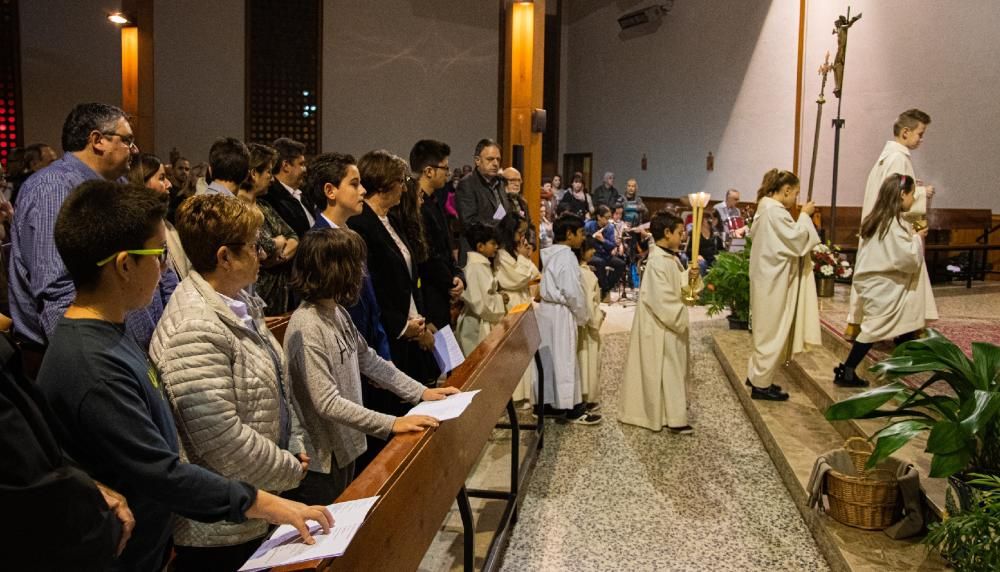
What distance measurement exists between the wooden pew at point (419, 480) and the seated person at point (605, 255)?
7.05 meters

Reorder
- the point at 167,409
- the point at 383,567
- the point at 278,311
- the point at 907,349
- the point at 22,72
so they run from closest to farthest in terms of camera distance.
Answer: the point at 167,409, the point at 383,567, the point at 907,349, the point at 278,311, the point at 22,72

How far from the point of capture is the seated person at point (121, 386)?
4.38 feet

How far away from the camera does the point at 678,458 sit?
14.9 feet

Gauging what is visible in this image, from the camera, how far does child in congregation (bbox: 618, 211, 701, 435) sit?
487 centimetres

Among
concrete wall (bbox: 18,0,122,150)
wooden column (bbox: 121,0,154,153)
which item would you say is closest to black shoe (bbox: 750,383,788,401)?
wooden column (bbox: 121,0,154,153)

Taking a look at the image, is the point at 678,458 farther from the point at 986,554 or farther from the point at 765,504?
the point at 986,554

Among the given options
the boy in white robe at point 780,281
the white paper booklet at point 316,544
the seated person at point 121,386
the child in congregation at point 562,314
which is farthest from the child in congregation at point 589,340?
the seated person at point 121,386

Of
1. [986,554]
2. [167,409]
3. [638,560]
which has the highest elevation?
[167,409]

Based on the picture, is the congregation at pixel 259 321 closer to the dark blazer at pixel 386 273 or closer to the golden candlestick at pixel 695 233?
the dark blazer at pixel 386 273

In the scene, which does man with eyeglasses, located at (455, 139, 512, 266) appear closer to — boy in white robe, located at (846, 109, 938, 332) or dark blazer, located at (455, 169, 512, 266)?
dark blazer, located at (455, 169, 512, 266)

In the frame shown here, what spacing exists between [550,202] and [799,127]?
3.51 meters

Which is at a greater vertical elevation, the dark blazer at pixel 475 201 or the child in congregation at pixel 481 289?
the dark blazer at pixel 475 201

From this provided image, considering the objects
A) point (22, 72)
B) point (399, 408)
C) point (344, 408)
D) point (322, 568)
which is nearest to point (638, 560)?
point (399, 408)

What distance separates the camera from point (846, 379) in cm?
495
